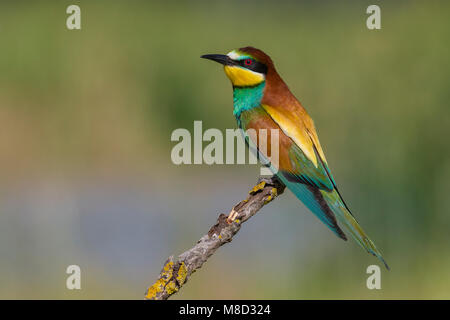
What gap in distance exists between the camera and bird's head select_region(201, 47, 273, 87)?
3381 mm

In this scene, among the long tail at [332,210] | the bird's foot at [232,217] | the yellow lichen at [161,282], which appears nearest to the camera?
the yellow lichen at [161,282]

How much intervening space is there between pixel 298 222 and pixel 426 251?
0.90 m

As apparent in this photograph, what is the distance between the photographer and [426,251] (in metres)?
5.12

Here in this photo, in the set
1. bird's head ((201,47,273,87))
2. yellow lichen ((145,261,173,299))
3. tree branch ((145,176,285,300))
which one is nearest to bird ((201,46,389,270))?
bird's head ((201,47,273,87))

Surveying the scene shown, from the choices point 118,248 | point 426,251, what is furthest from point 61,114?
point 426,251

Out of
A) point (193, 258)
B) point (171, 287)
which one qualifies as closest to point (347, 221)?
point (193, 258)

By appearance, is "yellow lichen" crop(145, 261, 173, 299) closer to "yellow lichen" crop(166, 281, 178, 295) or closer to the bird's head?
→ "yellow lichen" crop(166, 281, 178, 295)

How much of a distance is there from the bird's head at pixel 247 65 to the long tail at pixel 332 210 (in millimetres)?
492

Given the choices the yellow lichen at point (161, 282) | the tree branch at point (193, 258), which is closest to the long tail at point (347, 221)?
the tree branch at point (193, 258)

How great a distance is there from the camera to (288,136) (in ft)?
10.6

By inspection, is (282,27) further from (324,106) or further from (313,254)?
(313,254)

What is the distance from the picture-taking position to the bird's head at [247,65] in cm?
338

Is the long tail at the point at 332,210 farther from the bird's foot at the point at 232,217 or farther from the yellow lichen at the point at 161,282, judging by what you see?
the yellow lichen at the point at 161,282

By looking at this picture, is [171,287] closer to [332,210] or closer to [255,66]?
[332,210]
